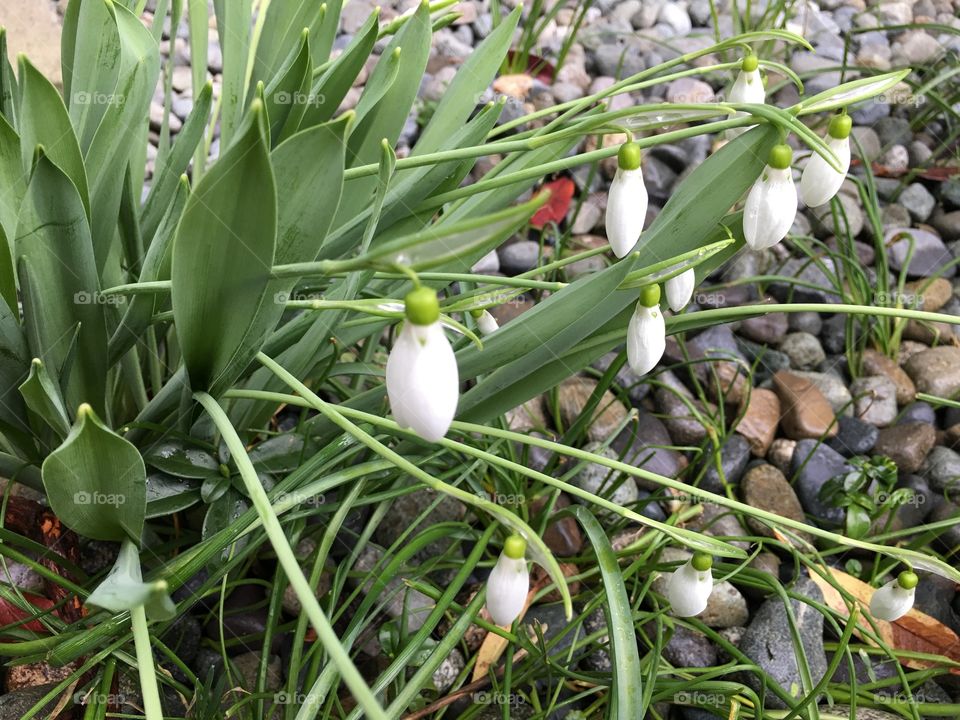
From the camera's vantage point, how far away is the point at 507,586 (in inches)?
31.6

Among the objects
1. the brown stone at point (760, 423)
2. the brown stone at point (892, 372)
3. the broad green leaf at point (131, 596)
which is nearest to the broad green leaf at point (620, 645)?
the broad green leaf at point (131, 596)

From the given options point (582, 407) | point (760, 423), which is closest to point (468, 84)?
point (582, 407)

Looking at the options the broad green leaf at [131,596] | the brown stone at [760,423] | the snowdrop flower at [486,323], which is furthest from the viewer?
the brown stone at [760,423]

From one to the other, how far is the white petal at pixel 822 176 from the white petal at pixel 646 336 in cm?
21

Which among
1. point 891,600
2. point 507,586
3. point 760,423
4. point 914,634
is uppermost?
point 507,586

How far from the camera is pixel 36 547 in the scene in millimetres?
1042

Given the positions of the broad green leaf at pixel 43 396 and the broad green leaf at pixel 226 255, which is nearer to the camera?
the broad green leaf at pixel 226 255

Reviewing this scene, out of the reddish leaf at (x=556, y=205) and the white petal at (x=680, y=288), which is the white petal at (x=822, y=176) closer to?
the white petal at (x=680, y=288)

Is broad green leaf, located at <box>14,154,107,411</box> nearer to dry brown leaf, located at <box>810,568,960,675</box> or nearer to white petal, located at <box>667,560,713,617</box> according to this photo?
white petal, located at <box>667,560,713,617</box>

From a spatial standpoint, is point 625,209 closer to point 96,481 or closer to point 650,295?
point 650,295

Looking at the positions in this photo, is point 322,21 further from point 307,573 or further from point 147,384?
point 307,573

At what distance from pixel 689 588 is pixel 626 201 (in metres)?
0.45

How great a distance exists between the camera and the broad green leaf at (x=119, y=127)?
43.6 inches

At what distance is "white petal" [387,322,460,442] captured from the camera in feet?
2.08
